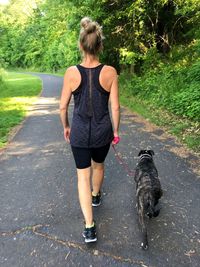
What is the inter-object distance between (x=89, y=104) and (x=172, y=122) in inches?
219

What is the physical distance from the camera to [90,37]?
3.15 meters

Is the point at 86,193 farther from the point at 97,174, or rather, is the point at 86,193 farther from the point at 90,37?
the point at 90,37

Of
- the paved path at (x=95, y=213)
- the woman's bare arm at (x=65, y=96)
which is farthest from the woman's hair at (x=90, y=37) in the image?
the paved path at (x=95, y=213)

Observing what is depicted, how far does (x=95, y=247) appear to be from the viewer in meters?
3.45

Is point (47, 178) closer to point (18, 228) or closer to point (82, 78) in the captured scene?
point (18, 228)

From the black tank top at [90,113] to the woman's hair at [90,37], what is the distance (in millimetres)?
180

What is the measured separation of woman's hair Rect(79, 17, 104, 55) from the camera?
314cm

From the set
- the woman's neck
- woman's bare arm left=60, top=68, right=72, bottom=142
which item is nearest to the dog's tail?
woman's bare arm left=60, top=68, right=72, bottom=142

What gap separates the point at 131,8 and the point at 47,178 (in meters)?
9.48

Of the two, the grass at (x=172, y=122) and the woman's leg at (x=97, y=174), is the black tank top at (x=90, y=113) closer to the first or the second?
the woman's leg at (x=97, y=174)

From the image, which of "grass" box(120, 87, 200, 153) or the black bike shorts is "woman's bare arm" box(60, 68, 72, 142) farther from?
"grass" box(120, 87, 200, 153)

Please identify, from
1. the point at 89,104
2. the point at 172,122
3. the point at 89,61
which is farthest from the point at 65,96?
the point at 172,122

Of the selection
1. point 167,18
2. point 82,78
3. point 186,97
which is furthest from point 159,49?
point 82,78

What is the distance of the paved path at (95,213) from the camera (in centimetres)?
330
